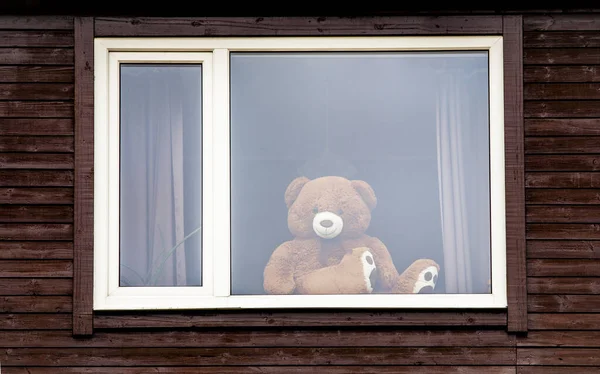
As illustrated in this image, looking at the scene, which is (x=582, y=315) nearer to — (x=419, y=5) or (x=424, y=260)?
(x=424, y=260)

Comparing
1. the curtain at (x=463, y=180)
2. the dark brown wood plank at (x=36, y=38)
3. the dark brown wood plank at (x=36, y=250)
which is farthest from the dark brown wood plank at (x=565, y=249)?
the dark brown wood plank at (x=36, y=38)

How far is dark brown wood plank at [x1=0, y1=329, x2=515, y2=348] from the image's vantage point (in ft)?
12.6

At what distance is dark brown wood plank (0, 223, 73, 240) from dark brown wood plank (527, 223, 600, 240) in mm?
2398

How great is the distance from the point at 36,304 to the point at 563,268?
2.72 m

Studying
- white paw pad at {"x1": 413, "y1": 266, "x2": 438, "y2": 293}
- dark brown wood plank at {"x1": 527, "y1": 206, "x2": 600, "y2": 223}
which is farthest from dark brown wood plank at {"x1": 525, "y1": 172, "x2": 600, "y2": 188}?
white paw pad at {"x1": 413, "y1": 266, "x2": 438, "y2": 293}

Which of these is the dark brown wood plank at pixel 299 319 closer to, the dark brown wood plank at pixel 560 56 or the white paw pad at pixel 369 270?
the white paw pad at pixel 369 270

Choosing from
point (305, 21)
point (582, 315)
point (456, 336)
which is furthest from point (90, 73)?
point (582, 315)

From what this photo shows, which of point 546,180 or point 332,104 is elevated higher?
point 332,104

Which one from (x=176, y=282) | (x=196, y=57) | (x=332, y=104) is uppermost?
(x=196, y=57)

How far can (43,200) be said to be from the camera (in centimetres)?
385

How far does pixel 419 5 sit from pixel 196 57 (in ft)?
3.94

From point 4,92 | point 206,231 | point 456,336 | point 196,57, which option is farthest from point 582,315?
point 4,92

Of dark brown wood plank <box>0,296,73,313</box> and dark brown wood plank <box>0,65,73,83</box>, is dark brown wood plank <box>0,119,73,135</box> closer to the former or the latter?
dark brown wood plank <box>0,65,73,83</box>

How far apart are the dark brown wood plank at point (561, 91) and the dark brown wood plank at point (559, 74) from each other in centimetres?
3
